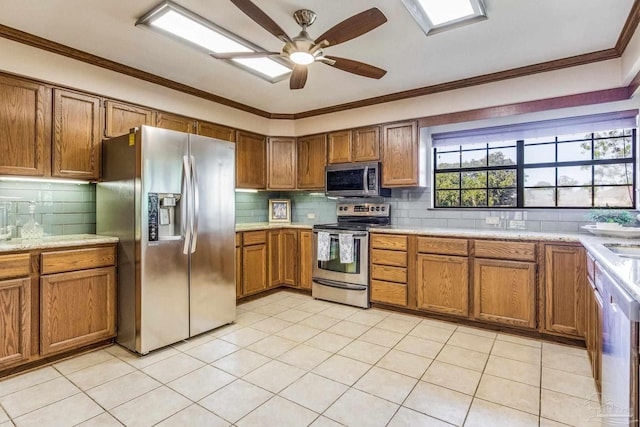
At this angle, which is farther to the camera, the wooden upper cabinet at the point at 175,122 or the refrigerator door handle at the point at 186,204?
the wooden upper cabinet at the point at 175,122

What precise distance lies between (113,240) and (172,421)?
159cm

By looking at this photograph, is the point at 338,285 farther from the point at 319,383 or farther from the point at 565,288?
the point at 565,288

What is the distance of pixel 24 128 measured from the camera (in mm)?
2641

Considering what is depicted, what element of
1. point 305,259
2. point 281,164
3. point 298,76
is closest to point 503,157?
A: point 298,76

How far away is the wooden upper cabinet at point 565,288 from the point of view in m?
2.79

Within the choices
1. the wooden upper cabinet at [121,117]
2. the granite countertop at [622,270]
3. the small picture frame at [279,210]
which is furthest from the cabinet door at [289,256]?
the granite countertop at [622,270]

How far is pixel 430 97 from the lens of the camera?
383cm

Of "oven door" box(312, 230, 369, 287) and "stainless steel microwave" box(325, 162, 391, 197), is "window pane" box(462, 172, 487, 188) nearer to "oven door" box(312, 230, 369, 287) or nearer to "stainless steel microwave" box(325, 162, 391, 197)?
"stainless steel microwave" box(325, 162, 391, 197)

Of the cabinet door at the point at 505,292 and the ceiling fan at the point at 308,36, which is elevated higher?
the ceiling fan at the point at 308,36

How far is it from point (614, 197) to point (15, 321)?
197 inches

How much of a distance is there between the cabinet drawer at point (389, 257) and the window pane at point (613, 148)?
2.07 meters

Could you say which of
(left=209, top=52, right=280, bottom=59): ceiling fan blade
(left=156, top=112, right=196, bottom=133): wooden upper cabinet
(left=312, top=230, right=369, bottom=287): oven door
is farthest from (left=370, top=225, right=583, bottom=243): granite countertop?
(left=156, top=112, right=196, bottom=133): wooden upper cabinet

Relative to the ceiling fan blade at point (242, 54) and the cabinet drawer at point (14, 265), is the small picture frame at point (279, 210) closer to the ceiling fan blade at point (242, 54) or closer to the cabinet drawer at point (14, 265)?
the ceiling fan blade at point (242, 54)

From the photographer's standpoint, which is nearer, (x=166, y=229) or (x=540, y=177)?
(x=166, y=229)
